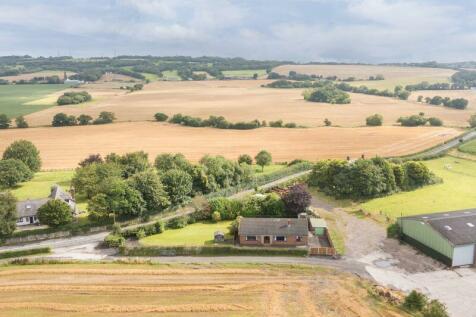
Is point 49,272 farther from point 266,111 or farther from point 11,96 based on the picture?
point 11,96

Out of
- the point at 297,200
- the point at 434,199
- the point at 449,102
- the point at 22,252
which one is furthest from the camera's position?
the point at 449,102

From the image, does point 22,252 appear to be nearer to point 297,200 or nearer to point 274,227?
point 274,227

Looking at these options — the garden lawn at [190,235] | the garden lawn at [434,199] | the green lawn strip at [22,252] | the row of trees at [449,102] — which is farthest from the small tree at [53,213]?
the row of trees at [449,102]

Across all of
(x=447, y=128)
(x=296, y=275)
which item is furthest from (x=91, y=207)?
(x=447, y=128)

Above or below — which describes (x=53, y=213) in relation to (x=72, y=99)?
below

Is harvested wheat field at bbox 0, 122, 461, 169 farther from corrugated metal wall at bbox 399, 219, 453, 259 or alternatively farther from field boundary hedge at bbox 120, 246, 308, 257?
field boundary hedge at bbox 120, 246, 308, 257

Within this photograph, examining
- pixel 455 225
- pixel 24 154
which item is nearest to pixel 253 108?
pixel 24 154

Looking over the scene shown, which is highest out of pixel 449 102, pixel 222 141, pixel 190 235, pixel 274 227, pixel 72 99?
pixel 449 102
